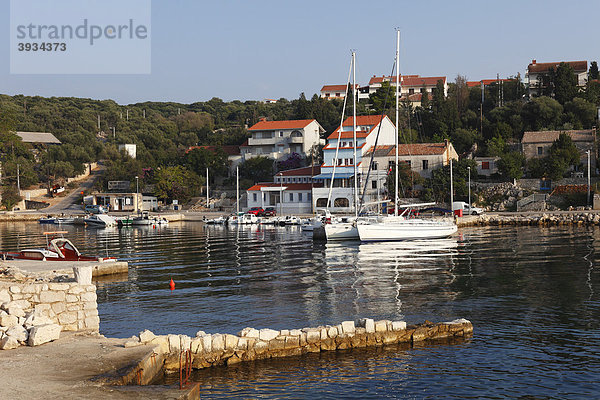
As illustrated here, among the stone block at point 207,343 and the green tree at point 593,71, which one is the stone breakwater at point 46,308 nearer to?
the stone block at point 207,343

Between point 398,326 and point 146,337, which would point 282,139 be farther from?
point 146,337

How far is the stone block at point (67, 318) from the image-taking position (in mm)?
17297

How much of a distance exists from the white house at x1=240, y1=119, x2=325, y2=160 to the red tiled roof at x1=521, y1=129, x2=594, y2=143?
3591 centimetres

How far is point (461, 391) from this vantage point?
15.6 metres

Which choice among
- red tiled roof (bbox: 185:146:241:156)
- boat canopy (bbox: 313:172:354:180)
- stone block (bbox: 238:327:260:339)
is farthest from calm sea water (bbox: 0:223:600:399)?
red tiled roof (bbox: 185:146:241:156)

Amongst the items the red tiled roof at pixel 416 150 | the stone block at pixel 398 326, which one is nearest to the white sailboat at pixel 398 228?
the red tiled roof at pixel 416 150

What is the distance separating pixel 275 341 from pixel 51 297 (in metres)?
6.26

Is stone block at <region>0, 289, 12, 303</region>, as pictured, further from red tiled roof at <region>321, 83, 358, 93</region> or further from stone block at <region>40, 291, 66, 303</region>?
red tiled roof at <region>321, 83, 358, 93</region>

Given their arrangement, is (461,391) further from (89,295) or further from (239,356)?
(89,295)

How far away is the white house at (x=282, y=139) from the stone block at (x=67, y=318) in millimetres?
91411

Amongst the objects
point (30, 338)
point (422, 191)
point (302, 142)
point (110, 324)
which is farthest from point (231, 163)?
point (30, 338)

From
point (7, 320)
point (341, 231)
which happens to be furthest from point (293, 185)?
point (7, 320)

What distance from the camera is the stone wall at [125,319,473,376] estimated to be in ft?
54.9

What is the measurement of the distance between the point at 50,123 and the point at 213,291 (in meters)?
132
